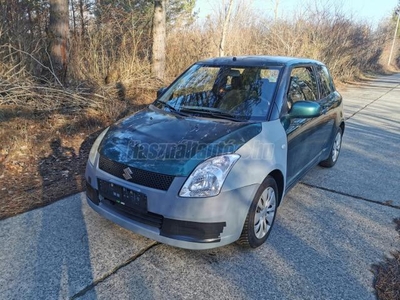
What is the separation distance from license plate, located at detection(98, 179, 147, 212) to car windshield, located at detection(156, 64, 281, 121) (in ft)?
3.74

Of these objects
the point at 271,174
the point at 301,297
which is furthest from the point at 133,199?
the point at 301,297

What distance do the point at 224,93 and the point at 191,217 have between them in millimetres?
1668

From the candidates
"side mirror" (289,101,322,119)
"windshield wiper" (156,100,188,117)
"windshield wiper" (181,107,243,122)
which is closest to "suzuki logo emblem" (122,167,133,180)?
"windshield wiper" (156,100,188,117)

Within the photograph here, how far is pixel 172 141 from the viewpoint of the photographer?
8.92 ft

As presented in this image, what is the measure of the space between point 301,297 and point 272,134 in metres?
1.40

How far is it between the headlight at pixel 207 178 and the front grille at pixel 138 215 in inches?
12.3

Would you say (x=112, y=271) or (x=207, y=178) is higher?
(x=207, y=178)

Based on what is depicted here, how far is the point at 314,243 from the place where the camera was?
299 centimetres

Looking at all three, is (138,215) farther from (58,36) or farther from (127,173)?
(58,36)

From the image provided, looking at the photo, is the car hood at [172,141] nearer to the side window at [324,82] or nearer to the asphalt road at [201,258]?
the asphalt road at [201,258]

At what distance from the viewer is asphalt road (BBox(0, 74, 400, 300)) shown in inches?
91.8

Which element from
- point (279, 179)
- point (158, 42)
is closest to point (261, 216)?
point (279, 179)

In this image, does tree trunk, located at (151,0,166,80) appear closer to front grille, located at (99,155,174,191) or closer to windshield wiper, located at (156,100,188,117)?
windshield wiper, located at (156,100,188,117)

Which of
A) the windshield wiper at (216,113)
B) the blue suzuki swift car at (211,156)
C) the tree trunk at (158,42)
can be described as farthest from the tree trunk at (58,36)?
the windshield wiper at (216,113)
